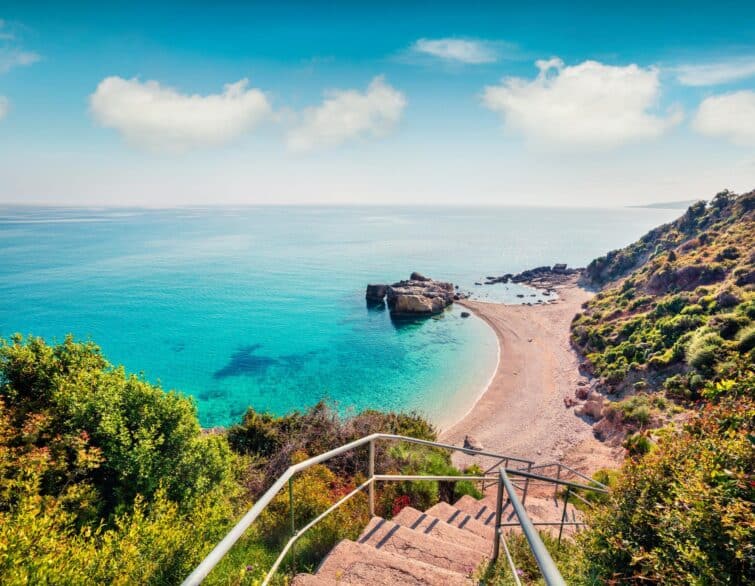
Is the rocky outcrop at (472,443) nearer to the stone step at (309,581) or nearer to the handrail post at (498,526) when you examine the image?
the handrail post at (498,526)

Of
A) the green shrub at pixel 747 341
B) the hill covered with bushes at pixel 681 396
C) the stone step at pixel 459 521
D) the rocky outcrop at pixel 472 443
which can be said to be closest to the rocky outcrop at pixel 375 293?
the hill covered with bushes at pixel 681 396

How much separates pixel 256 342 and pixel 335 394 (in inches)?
670

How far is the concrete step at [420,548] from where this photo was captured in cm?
489

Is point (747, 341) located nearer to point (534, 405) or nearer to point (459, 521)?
point (534, 405)

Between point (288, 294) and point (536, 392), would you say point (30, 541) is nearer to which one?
point (536, 392)

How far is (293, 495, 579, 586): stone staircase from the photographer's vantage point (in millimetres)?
4105

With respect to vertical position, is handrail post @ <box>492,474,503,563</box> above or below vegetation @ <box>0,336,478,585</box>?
above

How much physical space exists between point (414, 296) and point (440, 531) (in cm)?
5349

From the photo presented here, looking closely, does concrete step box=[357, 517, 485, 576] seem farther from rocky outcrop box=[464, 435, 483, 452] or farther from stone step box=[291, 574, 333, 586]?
rocky outcrop box=[464, 435, 483, 452]

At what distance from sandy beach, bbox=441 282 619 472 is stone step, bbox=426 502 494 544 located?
17.7 m

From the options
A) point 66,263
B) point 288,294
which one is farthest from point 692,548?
point 66,263

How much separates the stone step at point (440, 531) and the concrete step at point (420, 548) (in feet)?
1.35

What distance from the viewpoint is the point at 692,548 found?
348 centimetres

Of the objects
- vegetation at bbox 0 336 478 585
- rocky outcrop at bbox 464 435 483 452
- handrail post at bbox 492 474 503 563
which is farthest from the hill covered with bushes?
rocky outcrop at bbox 464 435 483 452
